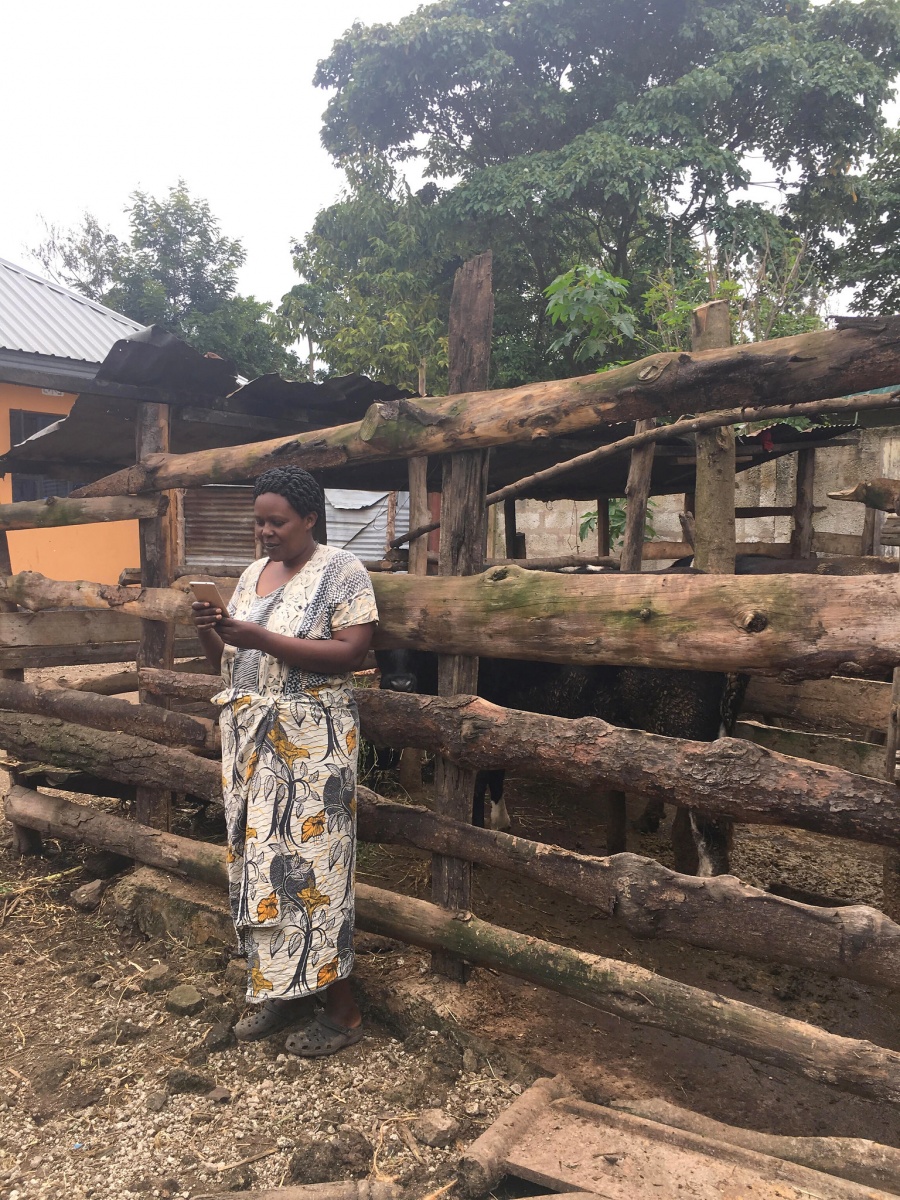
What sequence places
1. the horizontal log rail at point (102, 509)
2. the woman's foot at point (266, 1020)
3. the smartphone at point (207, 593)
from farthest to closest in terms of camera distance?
the horizontal log rail at point (102, 509) < the woman's foot at point (266, 1020) < the smartphone at point (207, 593)

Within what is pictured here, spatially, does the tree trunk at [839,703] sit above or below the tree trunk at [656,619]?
below

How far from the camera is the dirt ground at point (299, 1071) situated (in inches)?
96.3

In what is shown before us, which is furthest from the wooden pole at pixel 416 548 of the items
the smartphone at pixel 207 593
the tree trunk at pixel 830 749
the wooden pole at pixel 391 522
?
the wooden pole at pixel 391 522

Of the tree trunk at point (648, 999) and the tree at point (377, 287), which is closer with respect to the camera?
the tree trunk at point (648, 999)

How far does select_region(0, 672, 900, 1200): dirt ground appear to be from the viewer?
96.3 inches

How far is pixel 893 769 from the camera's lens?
2.77 m

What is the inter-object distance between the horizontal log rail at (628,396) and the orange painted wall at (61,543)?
8.55 metres

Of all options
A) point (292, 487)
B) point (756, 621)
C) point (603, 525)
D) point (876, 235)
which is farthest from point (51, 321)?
point (876, 235)

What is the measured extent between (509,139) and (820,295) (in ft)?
22.9

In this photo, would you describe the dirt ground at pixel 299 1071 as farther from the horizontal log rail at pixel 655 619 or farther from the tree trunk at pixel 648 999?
the horizontal log rail at pixel 655 619

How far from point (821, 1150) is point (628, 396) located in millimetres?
2190

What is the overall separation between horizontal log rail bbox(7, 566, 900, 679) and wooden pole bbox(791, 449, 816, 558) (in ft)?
16.6

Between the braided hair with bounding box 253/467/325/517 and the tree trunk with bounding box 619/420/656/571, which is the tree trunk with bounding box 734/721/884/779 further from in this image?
the braided hair with bounding box 253/467/325/517

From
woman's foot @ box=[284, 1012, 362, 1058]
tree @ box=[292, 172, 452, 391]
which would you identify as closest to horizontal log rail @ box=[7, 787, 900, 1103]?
woman's foot @ box=[284, 1012, 362, 1058]
